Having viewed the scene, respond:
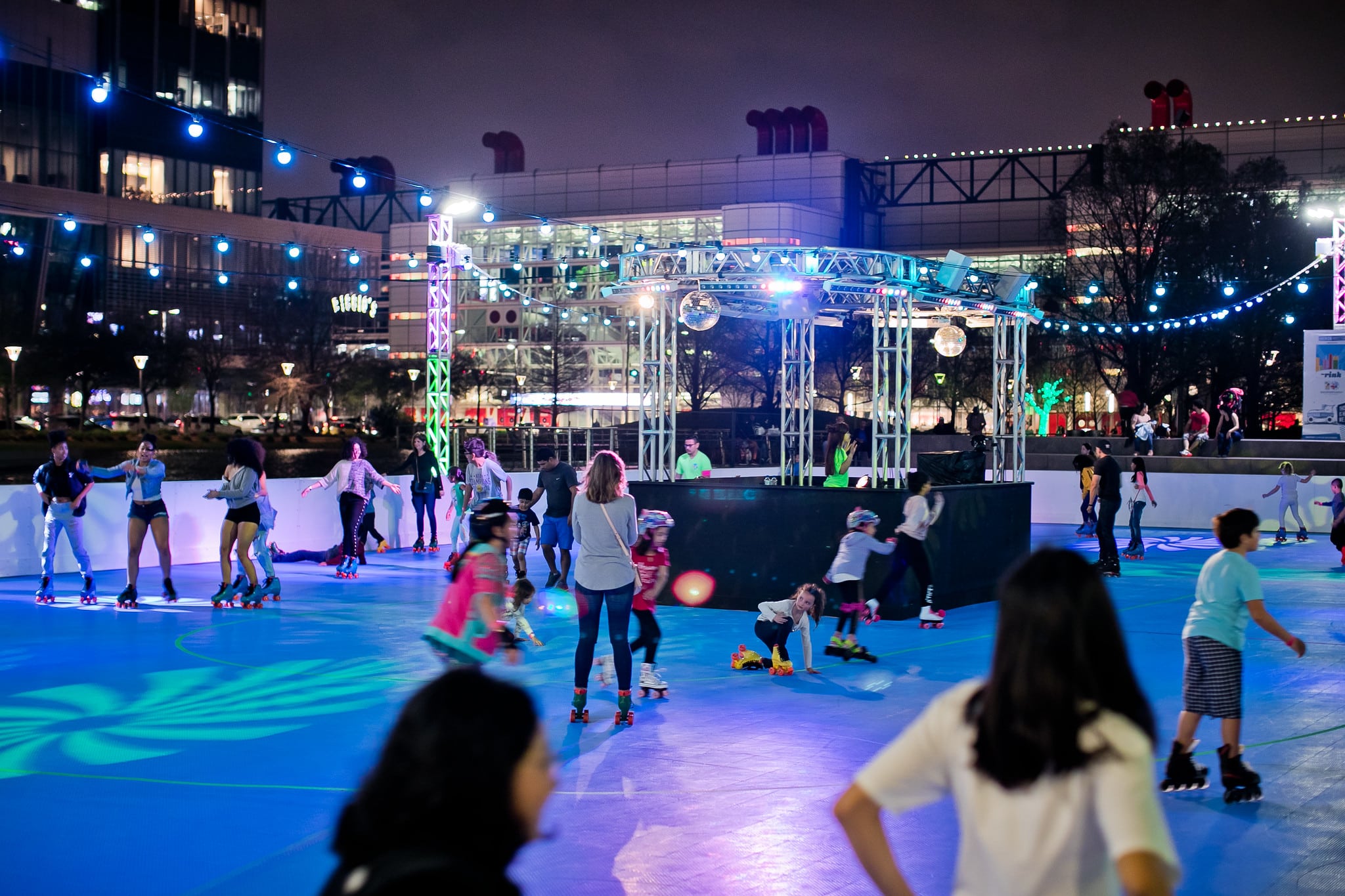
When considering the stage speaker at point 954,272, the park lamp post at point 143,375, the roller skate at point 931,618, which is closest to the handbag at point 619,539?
the roller skate at point 931,618

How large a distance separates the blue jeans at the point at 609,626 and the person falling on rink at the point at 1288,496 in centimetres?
2048

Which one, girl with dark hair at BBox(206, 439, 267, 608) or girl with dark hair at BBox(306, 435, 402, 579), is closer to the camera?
girl with dark hair at BBox(206, 439, 267, 608)

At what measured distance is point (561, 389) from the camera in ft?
253

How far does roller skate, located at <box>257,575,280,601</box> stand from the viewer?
14.1 m

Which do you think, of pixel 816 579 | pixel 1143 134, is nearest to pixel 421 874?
pixel 816 579

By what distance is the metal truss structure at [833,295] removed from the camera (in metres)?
15.8

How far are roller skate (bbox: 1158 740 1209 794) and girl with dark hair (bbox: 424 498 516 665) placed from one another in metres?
3.54

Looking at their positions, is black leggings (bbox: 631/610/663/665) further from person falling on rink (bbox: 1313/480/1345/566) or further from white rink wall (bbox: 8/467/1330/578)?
person falling on rink (bbox: 1313/480/1345/566)

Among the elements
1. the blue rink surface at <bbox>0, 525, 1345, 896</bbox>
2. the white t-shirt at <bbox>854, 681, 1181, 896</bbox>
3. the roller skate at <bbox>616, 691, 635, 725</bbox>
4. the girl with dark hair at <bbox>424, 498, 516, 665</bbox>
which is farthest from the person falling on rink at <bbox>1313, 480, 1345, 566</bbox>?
the white t-shirt at <bbox>854, 681, 1181, 896</bbox>

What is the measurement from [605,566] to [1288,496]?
71.2ft

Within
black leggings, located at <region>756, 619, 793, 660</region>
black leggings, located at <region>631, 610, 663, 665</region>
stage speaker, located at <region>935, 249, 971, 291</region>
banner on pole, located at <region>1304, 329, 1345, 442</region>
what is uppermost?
stage speaker, located at <region>935, 249, 971, 291</region>

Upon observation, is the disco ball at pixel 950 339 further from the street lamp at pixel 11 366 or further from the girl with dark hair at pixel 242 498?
the street lamp at pixel 11 366

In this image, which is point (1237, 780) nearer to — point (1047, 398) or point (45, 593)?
point (45, 593)

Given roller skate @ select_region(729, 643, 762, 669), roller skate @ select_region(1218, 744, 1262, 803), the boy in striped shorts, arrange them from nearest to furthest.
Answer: the boy in striped shorts
roller skate @ select_region(1218, 744, 1262, 803)
roller skate @ select_region(729, 643, 762, 669)
